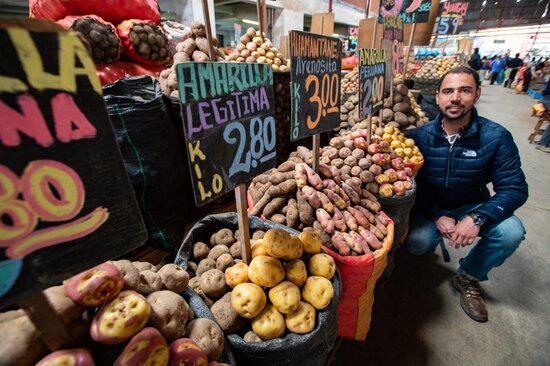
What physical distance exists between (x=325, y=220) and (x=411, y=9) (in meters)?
A: 5.02

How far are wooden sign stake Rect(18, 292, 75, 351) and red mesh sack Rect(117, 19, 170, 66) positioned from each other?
9.91 ft

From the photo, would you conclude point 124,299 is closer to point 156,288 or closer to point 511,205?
point 156,288

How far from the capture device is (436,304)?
7.33 feet

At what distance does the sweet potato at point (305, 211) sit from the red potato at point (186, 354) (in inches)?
39.2

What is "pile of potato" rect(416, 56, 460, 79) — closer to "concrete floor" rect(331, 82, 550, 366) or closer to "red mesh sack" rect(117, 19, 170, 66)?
"concrete floor" rect(331, 82, 550, 366)

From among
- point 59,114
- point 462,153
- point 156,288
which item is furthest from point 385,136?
point 59,114

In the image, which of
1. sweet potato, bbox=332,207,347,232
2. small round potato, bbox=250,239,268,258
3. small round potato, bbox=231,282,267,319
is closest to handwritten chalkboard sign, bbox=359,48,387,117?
sweet potato, bbox=332,207,347,232

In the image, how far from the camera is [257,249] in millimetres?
1347

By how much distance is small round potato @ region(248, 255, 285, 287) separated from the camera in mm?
1172

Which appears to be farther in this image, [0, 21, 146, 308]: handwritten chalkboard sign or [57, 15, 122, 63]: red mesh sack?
[57, 15, 122, 63]: red mesh sack

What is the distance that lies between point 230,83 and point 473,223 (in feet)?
6.82

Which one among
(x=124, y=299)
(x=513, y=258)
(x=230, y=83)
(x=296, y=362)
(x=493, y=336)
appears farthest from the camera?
(x=513, y=258)

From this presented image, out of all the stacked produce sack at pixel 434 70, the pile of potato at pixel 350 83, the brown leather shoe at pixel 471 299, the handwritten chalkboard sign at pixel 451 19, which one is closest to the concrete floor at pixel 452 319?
the brown leather shoe at pixel 471 299

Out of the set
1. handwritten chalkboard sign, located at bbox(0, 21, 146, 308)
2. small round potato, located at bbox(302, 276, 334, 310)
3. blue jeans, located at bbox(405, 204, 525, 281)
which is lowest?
blue jeans, located at bbox(405, 204, 525, 281)
